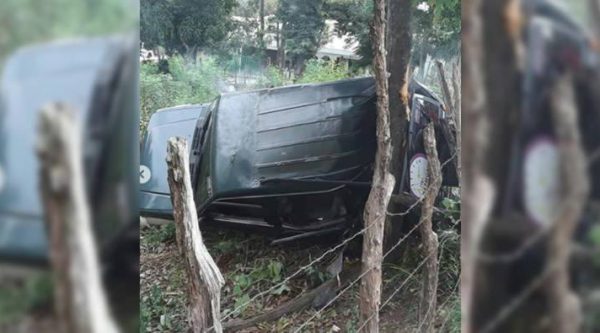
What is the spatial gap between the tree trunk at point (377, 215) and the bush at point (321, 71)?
123 millimetres

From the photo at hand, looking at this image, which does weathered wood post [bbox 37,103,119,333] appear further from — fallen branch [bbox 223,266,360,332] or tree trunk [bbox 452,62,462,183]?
tree trunk [bbox 452,62,462,183]

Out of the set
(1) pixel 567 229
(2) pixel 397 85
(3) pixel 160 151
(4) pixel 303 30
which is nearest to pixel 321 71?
(4) pixel 303 30

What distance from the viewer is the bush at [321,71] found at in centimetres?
174

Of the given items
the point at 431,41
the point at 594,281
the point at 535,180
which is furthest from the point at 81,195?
the point at 431,41

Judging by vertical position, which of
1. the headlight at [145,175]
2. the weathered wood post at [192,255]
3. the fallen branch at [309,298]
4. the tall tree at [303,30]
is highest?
the tall tree at [303,30]

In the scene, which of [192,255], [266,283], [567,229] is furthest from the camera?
[266,283]

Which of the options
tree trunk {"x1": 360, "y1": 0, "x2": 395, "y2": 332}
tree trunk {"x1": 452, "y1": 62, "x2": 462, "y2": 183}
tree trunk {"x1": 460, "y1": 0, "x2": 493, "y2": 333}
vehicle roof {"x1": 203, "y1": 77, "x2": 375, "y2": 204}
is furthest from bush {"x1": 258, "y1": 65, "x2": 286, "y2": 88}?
tree trunk {"x1": 460, "y1": 0, "x2": 493, "y2": 333}

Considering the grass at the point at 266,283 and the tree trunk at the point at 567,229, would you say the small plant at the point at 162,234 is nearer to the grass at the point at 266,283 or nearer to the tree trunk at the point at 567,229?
the grass at the point at 266,283

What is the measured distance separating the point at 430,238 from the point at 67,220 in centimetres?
130

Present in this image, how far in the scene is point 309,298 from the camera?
5.89 ft

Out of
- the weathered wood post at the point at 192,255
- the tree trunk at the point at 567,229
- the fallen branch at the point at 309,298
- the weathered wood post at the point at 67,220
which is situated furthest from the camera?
the fallen branch at the point at 309,298

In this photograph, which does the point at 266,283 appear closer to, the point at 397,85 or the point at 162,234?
the point at 162,234

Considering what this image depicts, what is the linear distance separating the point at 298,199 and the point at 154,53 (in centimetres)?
65

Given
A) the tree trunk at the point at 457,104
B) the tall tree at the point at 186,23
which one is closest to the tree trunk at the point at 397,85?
the tree trunk at the point at 457,104
